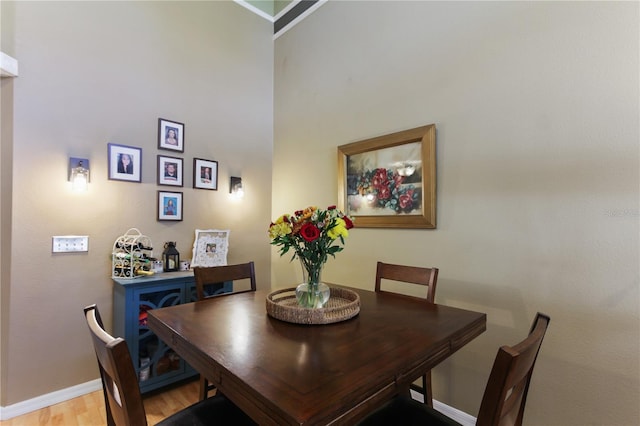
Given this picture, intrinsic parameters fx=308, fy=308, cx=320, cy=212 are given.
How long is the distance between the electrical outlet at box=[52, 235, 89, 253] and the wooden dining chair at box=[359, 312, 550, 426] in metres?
2.27

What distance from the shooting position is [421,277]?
71.2 inches

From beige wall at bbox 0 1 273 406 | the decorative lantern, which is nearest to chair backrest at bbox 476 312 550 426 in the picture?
the decorative lantern

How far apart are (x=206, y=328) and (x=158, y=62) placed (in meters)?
2.47

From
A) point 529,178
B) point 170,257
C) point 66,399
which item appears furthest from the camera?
point 170,257

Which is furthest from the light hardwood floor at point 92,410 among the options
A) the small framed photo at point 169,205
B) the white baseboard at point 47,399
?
the small framed photo at point 169,205

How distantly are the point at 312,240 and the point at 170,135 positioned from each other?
206 centimetres

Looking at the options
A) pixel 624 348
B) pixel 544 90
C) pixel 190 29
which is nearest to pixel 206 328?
pixel 624 348

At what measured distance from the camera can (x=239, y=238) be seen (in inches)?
126

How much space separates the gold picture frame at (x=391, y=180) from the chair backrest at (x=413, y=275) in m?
0.42

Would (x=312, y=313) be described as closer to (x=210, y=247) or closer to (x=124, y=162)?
(x=210, y=247)

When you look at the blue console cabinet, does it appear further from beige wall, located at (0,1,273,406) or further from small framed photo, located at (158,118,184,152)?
small framed photo, located at (158,118,184,152)

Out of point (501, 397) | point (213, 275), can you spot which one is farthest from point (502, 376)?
point (213, 275)

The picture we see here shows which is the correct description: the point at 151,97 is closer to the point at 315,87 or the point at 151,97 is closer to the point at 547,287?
the point at 315,87

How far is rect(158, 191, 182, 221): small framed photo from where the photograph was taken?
2645 millimetres
